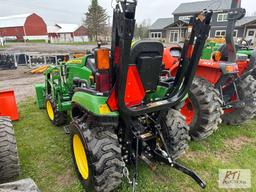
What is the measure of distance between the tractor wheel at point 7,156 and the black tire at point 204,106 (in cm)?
285

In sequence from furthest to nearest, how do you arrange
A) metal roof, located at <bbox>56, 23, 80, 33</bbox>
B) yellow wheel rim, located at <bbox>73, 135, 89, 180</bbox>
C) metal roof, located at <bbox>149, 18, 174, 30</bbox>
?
metal roof, located at <bbox>56, 23, 80, 33</bbox>
metal roof, located at <bbox>149, 18, 174, 30</bbox>
yellow wheel rim, located at <bbox>73, 135, 89, 180</bbox>

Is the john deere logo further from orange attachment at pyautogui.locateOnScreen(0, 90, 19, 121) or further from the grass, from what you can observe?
orange attachment at pyautogui.locateOnScreen(0, 90, 19, 121)

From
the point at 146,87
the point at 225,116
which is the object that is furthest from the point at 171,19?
the point at 146,87

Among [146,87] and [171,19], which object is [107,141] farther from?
[171,19]

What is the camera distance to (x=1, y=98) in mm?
4480

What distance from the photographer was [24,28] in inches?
2046

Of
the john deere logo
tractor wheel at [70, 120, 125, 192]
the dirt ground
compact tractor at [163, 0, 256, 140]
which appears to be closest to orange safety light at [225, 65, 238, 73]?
compact tractor at [163, 0, 256, 140]

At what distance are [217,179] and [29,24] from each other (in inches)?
2364

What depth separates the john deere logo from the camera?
116 inches

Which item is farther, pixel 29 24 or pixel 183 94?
pixel 29 24

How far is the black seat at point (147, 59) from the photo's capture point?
216 centimetres

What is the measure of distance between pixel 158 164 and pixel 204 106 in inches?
50.3

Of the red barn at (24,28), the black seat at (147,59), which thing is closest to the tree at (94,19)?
the red barn at (24,28)

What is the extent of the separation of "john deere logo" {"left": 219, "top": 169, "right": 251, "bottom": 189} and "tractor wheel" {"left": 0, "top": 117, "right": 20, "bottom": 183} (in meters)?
2.74
